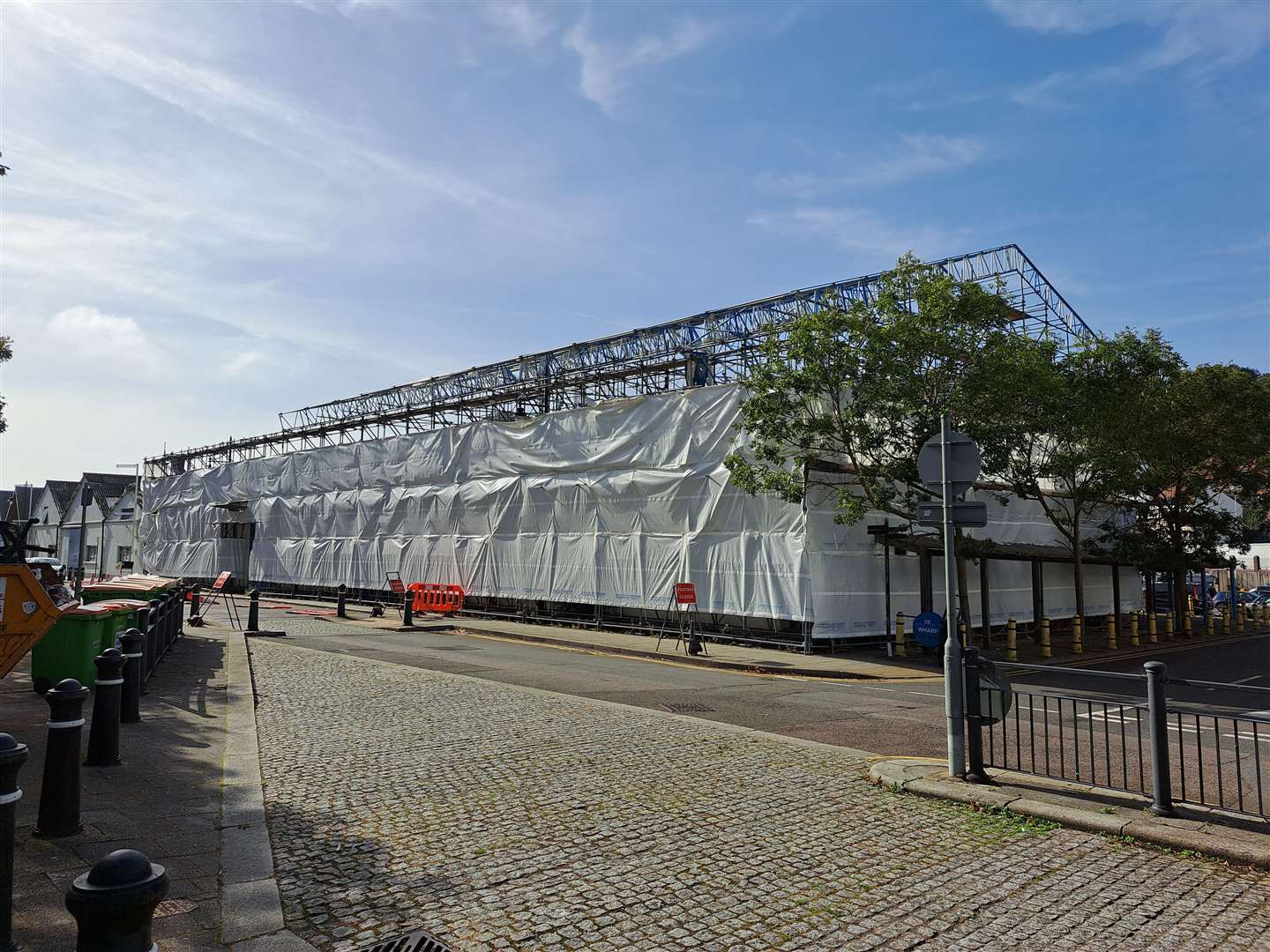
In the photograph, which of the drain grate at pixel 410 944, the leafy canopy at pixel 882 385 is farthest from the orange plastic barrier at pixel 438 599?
the drain grate at pixel 410 944

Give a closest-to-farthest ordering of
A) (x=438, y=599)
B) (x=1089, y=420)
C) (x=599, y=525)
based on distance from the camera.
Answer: (x=1089, y=420) < (x=599, y=525) < (x=438, y=599)

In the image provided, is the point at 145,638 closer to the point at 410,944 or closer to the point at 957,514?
the point at 410,944

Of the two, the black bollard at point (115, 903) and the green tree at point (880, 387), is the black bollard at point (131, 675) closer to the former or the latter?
the black bollard at point (115, 903)

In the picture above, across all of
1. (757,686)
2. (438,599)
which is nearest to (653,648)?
(757,686)

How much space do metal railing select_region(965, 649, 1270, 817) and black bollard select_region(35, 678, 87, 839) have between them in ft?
22.2

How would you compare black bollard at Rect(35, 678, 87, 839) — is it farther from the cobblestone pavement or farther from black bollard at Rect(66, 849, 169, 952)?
black bollard at Rect(66, 849, 169, 952)

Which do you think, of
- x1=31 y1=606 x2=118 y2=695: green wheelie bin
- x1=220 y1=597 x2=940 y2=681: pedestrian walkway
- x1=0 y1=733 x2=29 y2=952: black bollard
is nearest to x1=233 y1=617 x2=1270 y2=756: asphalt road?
x1=220 y1=597 x2=940 y2=681: pedestrian walkway

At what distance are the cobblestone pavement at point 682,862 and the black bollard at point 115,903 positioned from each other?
154 centimetres

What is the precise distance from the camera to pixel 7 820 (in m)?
3.75

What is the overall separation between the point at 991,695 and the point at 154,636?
457 inches

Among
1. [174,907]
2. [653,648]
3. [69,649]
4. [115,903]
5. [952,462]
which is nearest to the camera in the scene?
[115,903]

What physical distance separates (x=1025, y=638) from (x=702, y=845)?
25488 mm

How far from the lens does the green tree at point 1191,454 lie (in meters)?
26.2

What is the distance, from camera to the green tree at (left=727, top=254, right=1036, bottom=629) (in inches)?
786
